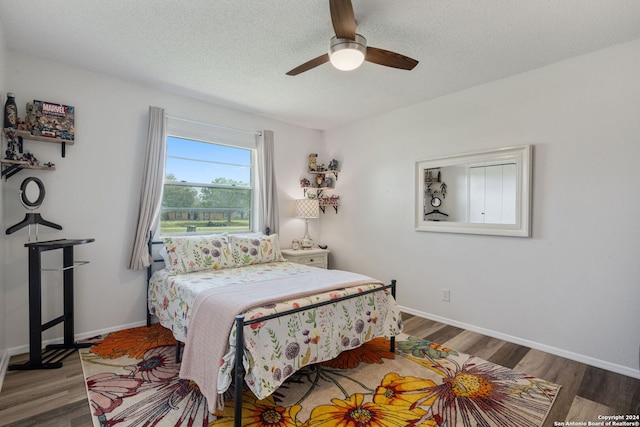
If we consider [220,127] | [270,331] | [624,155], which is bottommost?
[270,331]

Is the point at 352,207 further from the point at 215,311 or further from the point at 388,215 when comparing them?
the point at 215,311

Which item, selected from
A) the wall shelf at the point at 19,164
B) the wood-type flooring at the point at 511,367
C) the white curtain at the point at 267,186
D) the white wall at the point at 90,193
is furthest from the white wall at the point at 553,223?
the wall shelf at the point at 19,164

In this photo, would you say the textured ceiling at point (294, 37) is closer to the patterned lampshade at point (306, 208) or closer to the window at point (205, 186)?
the window at point (205, 186)

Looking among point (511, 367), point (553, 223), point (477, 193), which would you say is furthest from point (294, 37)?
point (511, 367)

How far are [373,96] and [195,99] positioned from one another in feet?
7.10

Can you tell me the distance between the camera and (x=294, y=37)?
2473mm

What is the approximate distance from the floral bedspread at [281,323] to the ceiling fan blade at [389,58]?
1.79 metres

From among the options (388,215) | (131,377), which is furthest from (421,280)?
(131,377)

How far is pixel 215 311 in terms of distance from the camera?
2129mm

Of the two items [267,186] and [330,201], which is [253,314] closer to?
[267,186]

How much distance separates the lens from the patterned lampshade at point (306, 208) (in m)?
4.74

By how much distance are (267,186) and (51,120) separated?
236 centimetres

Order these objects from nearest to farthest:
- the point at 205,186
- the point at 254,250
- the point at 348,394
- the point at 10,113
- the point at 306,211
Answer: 1. the point at 348,394
2. the point at 10,113
3. the point at 254,250
4. the point at 205,186
5. the point at 306,211

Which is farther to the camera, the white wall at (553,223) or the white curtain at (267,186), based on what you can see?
the white curtain at (267,186)
